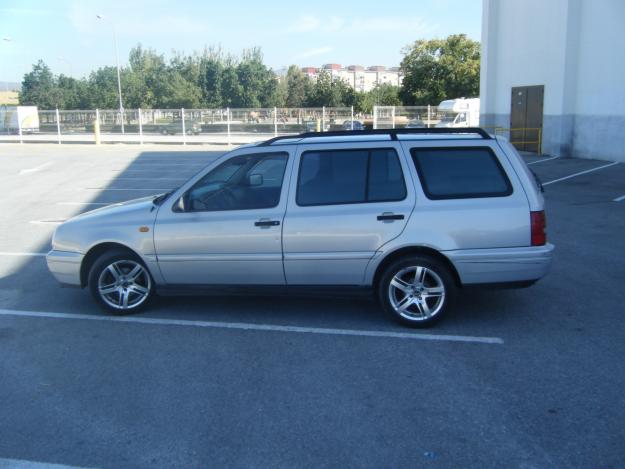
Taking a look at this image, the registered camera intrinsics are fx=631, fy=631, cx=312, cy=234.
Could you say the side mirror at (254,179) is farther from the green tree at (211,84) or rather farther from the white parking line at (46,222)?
the green tree at (211,84)

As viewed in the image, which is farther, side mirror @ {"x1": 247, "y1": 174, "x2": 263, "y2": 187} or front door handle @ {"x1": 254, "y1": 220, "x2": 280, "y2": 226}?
side mirror @ {"x1": 247, "y1": 174, "x2": 263, "y2": 187}

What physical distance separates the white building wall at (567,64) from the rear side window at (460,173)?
1705 cm

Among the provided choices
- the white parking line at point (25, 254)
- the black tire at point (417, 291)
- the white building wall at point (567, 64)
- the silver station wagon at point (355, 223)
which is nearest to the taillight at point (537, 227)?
the silver station wagon at point (355, 223)

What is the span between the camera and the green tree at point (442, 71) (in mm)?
55888

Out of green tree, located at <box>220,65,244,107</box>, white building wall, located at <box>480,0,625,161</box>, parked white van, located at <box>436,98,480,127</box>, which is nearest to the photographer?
white building wall, located at <box>480,0,625,161</box>

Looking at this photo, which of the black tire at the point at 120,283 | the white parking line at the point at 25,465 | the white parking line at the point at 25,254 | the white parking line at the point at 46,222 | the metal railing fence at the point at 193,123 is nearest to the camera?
the white parking line at the point at 25,465

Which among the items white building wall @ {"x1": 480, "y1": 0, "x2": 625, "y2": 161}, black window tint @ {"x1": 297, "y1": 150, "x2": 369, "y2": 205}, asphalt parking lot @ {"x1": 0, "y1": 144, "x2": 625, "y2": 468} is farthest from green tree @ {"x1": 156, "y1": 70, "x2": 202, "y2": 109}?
black window tint @ {"x1": 297, "y1": 150, "x2": 369, "y2": 205}

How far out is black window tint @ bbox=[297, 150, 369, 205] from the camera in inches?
228

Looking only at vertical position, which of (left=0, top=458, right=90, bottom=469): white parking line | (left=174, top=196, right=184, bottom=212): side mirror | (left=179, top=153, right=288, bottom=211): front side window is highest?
(left=179, top=153, right=288, bottom=211): front side window

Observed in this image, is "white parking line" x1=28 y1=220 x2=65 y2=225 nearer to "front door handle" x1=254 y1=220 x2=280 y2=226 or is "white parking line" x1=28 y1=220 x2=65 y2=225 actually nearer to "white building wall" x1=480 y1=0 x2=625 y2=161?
"front door handle" x1=254 y1=220 x2=280 y2=226

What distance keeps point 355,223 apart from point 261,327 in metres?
1.33

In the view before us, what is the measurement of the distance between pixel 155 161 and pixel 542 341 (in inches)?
887

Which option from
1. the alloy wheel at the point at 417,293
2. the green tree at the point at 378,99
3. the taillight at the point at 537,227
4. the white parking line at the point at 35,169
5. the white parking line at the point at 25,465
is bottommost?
the white parking line at the point at 25,465

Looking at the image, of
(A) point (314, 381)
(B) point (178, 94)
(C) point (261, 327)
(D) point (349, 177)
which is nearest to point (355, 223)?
(D) point (349, 177)
